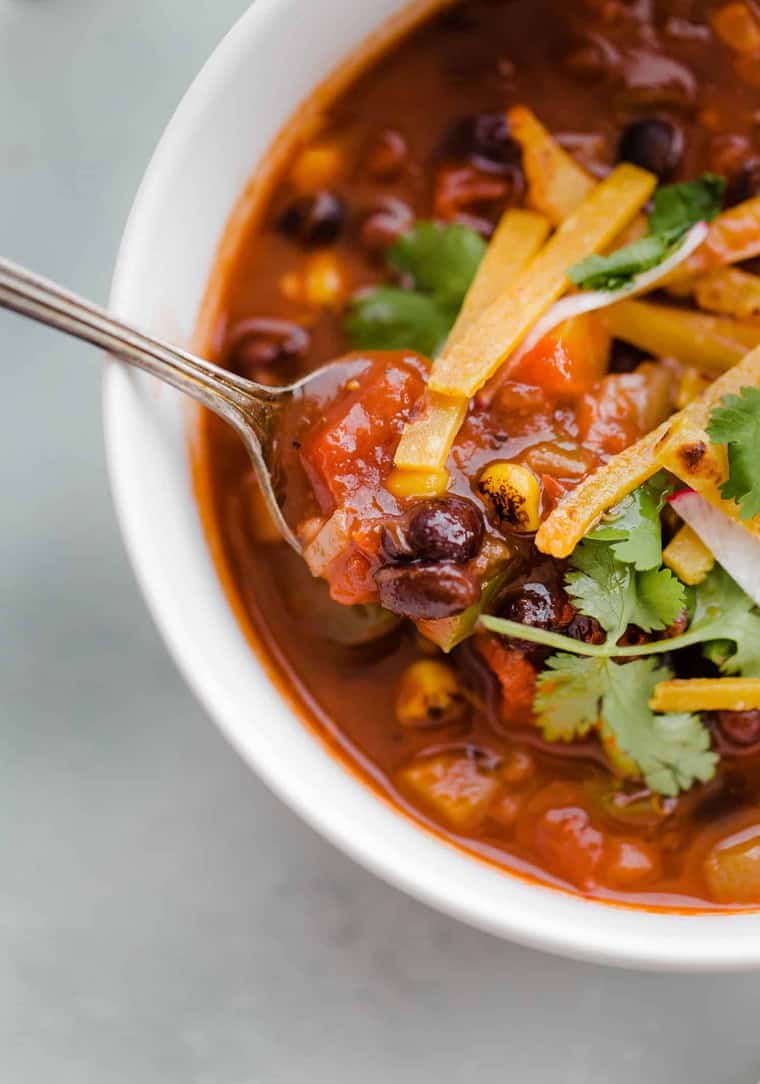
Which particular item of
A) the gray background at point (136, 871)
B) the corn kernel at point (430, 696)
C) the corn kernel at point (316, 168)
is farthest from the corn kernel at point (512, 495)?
the gray background at point (136, 871)

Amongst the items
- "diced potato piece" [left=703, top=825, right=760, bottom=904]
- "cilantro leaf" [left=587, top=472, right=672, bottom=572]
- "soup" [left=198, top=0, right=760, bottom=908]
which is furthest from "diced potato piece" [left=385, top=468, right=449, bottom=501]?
"diced potato piece" [left=703, top=825, right=760, bottom=904]

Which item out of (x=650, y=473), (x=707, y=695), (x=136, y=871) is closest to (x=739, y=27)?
(x=650, y=473)

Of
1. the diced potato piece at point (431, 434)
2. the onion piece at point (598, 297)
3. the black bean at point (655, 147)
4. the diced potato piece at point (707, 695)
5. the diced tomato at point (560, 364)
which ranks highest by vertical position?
the black bean at point (655, 147)

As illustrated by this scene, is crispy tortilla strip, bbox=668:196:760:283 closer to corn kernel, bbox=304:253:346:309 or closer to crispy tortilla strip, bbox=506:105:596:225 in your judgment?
crispy tortilla strip, bbox=506:105:596:225

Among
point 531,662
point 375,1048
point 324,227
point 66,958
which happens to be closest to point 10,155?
point 324,227

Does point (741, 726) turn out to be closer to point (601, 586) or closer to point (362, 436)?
point (601, 586)

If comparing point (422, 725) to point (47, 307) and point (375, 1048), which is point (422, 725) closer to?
point (375, 1048)

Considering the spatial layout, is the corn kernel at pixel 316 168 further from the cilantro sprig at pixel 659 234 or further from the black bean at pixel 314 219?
the cilantro sprig at pixel 659 234

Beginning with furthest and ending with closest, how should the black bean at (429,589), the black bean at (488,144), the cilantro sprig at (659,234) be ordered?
the black bean at (488,144) < the cilantro sprig at (659,234) < the black bean at (429,589)
